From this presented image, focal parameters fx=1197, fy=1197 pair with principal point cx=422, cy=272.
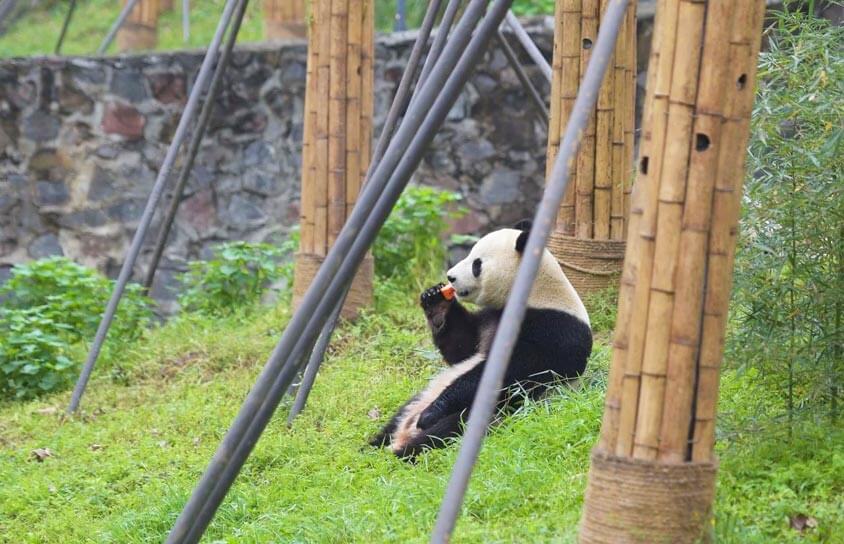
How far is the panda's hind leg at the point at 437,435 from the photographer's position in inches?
171

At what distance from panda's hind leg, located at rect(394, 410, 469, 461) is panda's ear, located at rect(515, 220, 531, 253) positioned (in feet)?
2.13

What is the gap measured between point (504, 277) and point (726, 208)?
1.81 meters

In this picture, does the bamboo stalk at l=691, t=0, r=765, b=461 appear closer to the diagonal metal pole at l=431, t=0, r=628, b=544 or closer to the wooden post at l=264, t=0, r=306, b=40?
the diagonal metal pole at l=431, t=0, r=628, b=544

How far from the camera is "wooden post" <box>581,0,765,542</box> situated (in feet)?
9.18

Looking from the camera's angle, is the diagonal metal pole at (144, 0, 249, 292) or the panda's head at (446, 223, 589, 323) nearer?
the panda's head at (446, 223, 589, 323)

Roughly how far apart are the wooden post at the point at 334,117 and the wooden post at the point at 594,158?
1.15 meters

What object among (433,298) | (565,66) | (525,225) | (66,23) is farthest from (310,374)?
(66,23)

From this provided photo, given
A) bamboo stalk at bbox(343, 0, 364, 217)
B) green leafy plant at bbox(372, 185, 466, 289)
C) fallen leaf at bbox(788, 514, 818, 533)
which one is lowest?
fallen leaf at bbox(788, 514, 818, 533)

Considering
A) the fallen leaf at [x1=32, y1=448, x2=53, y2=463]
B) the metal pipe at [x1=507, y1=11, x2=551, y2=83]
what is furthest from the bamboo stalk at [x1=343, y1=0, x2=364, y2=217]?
the fallen leaf at [x1=32, y1=448, x2=53, y2=463]

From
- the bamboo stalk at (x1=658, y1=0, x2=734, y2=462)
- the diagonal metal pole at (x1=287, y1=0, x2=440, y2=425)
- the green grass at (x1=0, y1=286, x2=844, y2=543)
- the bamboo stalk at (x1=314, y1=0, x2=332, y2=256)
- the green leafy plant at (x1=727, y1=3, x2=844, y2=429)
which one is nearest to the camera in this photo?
the bamboo stalk at (x1=658, y1=0, x2=734, y2=462)

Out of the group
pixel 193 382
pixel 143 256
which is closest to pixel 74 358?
pixel 193 382

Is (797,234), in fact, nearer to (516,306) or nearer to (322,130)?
(516,306)

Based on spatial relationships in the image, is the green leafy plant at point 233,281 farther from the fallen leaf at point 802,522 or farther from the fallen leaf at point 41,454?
the fallen leaf at point 802,522

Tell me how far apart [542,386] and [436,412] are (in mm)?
404
